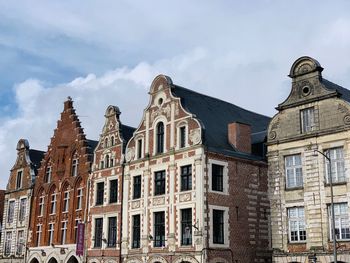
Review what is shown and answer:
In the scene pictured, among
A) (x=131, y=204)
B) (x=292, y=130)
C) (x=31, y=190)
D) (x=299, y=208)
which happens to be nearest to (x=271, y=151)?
(x=292, y=130)

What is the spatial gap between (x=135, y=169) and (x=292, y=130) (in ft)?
38.6

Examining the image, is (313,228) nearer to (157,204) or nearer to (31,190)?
(157,204)

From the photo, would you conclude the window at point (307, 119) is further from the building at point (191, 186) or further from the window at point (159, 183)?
the window at point (159, 183)

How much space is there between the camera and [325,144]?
1131 inches

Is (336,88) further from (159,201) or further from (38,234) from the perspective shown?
(38,234)

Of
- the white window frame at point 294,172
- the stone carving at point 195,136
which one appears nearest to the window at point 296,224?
the white window frame at point 294,172

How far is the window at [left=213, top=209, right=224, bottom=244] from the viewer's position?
32.0m

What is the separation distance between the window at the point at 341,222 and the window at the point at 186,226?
8355mm

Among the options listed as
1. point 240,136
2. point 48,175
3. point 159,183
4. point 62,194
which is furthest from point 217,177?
point 48,175

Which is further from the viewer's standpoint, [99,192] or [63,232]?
[63,232]

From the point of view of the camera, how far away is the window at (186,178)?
33.0 metres

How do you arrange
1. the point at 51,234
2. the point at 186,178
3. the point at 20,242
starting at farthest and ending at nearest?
the point at 20,242 → the point at 51,234 → the point at 186,178

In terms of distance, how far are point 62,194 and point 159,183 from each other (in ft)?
43.4

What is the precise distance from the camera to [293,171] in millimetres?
30250
